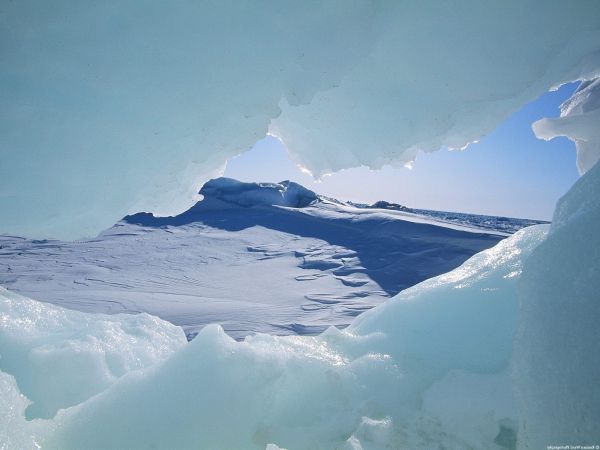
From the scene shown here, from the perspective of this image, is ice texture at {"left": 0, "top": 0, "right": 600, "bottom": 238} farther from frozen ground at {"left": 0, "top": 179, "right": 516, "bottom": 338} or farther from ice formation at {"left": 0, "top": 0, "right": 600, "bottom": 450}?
frozen ground at {"left": 0, "top": 179, "right": 516, "bottom": 338}

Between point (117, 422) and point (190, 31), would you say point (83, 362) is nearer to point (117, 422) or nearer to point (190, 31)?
point (117, 422)

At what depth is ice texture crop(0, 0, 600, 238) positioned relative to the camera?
5.95 ft

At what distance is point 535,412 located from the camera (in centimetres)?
128

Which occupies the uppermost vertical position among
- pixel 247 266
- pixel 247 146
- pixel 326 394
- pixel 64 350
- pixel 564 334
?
pixel 247 146

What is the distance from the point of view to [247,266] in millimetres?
7797

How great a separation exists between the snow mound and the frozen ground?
2519mm

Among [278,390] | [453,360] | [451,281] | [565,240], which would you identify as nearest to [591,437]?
[565,240]

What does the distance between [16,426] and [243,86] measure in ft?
6.47

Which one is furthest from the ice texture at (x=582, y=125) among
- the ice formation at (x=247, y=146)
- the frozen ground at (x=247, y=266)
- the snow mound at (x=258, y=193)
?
the snow mound at (x=258, y=193)

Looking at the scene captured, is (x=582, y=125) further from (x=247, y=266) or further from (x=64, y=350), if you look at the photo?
(x=247, y=266)

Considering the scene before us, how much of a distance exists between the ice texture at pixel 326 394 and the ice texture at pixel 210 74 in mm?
1103

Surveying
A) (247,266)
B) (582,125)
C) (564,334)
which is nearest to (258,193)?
(247,266)

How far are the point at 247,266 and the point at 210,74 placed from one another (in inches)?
238

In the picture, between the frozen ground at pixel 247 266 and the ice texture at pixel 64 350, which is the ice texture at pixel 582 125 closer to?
the frozen ground at pixel 247 266
